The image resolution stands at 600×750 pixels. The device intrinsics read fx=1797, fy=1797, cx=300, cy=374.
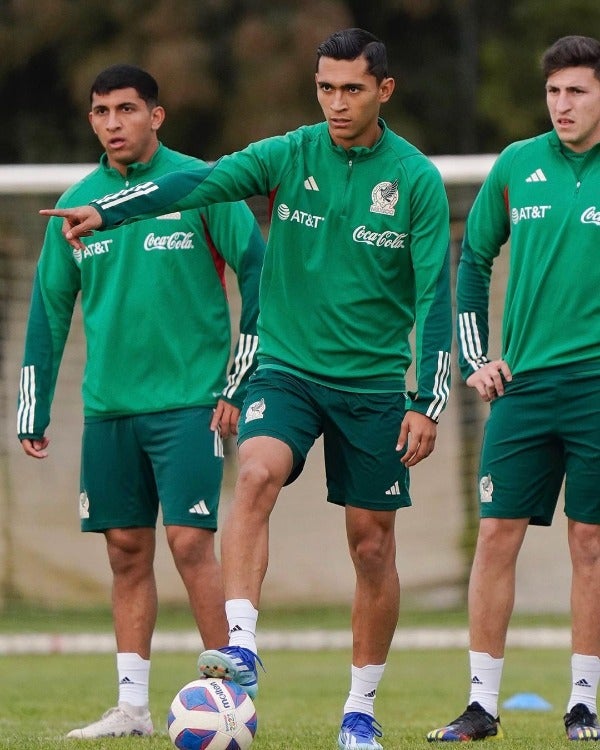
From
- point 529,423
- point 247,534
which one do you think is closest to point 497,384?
point 529,423

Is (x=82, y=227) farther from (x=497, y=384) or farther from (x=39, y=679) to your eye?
(x=39, y=679)

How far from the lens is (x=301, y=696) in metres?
10.6

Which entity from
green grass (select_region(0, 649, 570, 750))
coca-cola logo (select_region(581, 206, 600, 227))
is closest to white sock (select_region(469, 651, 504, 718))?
green grass (select_region(0, 649, 570, 750))

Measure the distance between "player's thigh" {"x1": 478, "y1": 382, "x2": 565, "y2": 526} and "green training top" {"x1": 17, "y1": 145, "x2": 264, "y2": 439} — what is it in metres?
1.22

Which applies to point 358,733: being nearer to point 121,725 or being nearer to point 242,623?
point 242,623

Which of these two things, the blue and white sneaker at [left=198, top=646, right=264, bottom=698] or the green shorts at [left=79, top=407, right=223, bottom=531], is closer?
the blue and white sneaker at [left=198, top=646, right=264, bottom=698]

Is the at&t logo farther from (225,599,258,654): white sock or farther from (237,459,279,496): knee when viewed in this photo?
(225,599,258,654): white sock

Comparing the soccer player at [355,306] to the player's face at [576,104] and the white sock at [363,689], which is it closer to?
the white sock at [363,689]

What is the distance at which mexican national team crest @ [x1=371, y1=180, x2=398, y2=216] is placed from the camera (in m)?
7.21

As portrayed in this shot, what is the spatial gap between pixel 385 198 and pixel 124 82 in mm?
1557

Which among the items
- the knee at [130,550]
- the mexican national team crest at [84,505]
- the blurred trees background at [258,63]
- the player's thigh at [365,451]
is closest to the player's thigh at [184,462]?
the knee at [130,550]

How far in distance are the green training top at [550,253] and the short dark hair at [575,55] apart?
300mm

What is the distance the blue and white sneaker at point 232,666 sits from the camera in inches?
244

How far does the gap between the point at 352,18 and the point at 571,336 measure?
1776 centimetres
